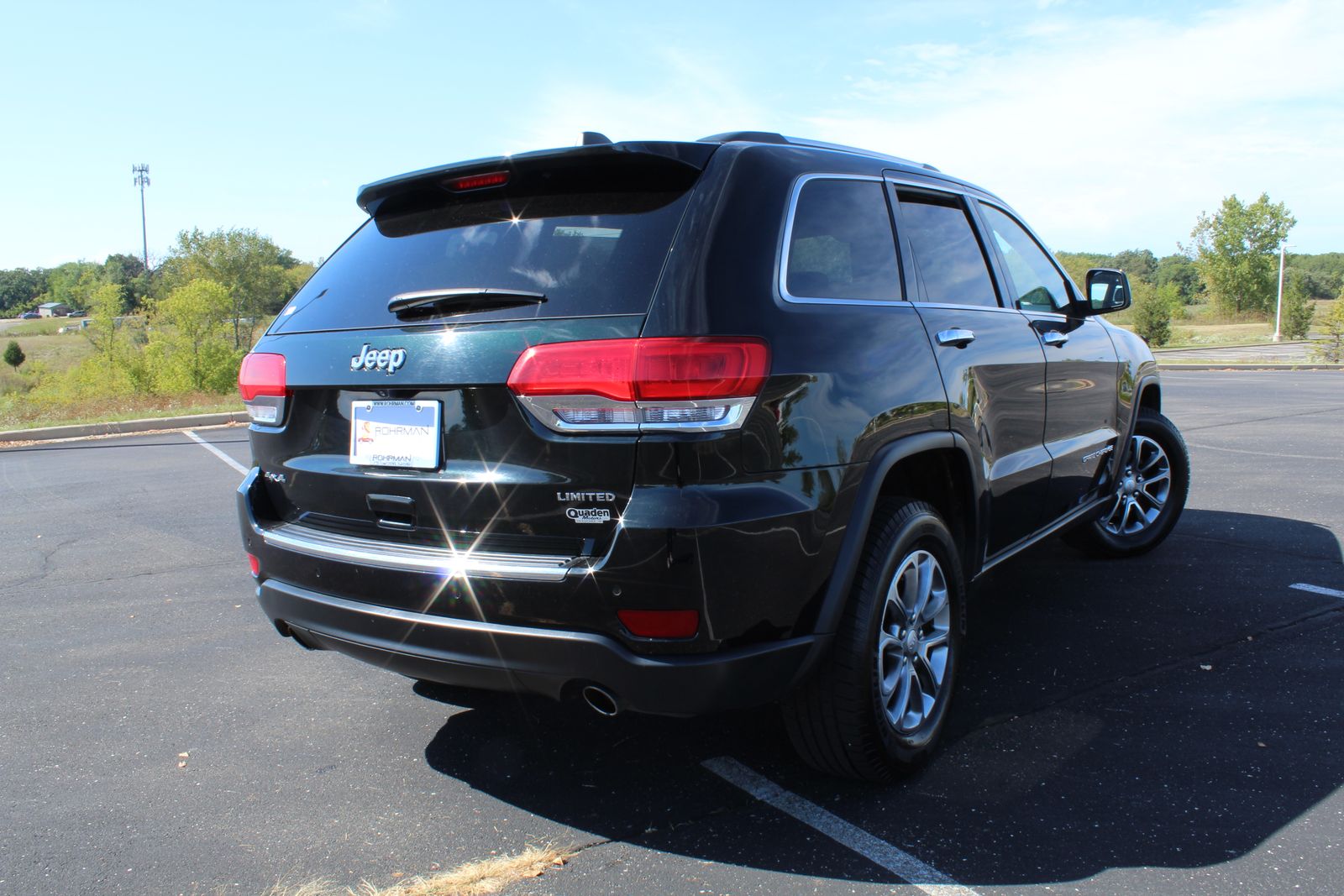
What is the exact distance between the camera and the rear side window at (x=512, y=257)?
2316mm

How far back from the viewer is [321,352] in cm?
272

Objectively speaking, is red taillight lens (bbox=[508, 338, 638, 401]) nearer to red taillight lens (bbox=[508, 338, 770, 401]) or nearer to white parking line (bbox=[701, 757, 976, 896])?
red taillight lens (bbox=[508, 338, 770, 401])

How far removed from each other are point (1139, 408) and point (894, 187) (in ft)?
8.86

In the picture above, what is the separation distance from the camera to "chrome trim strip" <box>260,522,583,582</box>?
2250 mm

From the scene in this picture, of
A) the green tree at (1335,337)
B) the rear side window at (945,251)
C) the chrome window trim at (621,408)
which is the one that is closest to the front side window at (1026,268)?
the rear side window at (945,251)

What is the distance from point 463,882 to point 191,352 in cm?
4826

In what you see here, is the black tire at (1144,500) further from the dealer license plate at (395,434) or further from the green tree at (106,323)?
the green tree at (106,323)

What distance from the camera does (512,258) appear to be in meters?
2.51

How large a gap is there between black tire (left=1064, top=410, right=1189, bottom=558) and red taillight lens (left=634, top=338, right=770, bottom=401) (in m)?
3.70

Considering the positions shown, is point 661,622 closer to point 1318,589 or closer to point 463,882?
point 463,882

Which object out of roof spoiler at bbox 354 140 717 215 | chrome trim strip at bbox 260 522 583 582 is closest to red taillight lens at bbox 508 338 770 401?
chrome trim strip at bbox 260 522 583 582

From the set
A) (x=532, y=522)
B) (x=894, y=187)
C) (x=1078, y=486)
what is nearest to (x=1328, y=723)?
(x=1078, y=486)

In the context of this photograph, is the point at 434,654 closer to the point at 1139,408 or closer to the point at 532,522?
the point at 532,522

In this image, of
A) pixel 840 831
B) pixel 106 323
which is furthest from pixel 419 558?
pixel 106 323
